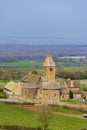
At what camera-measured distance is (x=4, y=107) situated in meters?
55.1

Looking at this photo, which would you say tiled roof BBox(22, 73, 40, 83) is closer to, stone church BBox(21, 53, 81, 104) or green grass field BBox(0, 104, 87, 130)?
stone church BBox(21, 53, 81, 104)

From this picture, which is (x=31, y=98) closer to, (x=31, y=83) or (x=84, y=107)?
(x=31, y=83)

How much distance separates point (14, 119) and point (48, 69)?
995 inches

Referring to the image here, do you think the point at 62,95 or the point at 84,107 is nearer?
the point at 84,107

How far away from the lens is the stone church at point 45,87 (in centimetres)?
6662

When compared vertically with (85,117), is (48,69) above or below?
above

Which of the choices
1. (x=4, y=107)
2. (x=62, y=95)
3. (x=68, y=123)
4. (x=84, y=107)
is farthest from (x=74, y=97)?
(x=68, y=123)

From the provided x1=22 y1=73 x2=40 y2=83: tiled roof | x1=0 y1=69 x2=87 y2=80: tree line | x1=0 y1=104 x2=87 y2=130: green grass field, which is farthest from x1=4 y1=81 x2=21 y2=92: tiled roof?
x1=0 y1=69 x2=87 y2=80: tree line

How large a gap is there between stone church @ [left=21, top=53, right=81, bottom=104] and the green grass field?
1277 centimetres

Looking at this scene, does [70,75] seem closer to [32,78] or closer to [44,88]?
[32,78]

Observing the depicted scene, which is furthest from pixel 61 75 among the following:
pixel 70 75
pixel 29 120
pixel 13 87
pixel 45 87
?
pixel 29 120

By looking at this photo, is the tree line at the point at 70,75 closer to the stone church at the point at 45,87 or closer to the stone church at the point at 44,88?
the stone church at the point at 44,88

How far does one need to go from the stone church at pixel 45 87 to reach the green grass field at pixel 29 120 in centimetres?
1277

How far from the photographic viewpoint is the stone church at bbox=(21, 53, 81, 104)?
6662cm
